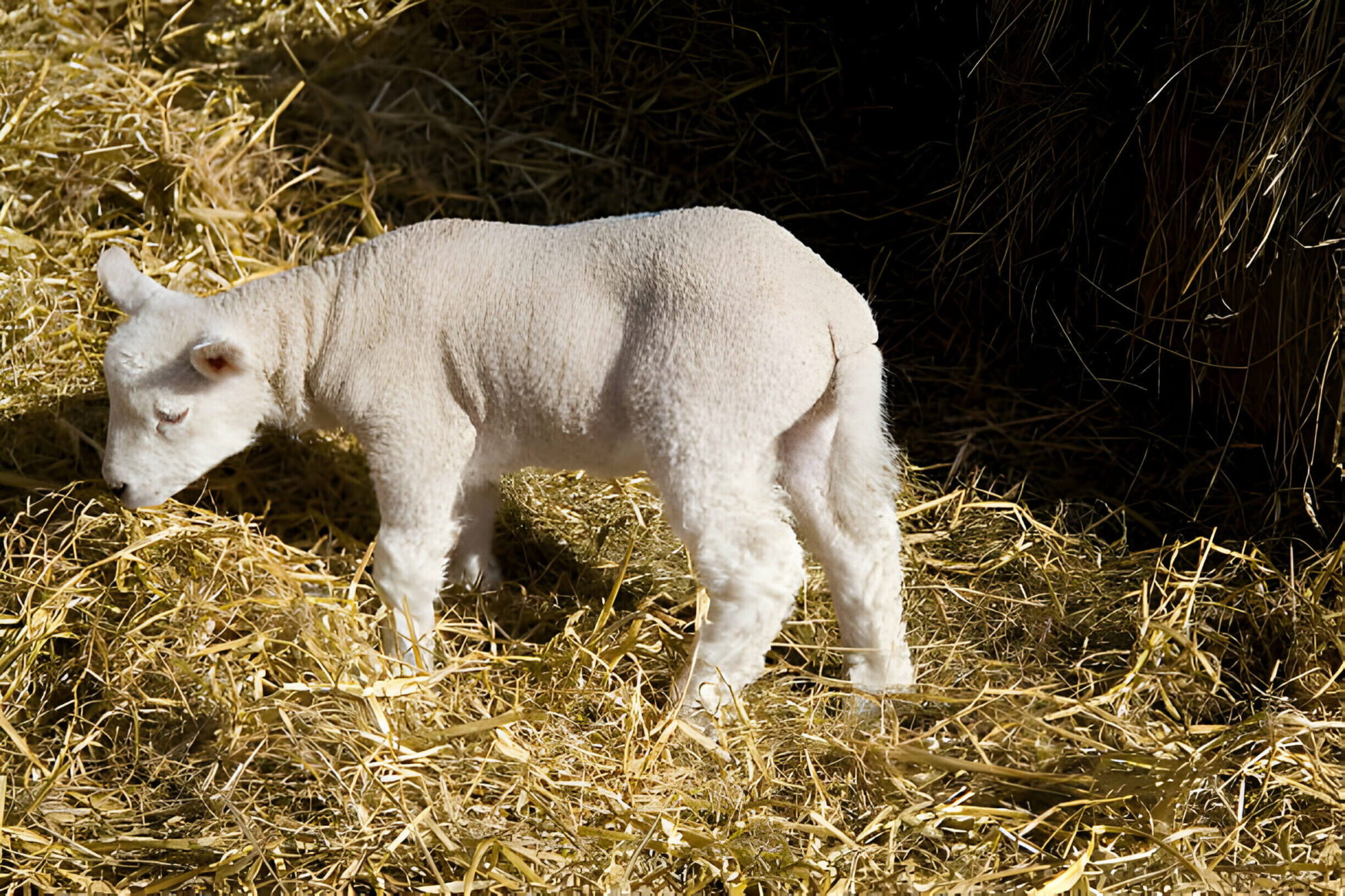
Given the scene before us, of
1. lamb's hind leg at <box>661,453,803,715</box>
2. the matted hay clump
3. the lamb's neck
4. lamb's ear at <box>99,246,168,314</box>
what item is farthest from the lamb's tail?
lamb's ear at <box>99,246,168,314</box>

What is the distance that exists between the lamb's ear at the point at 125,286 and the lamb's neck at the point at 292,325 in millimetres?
245

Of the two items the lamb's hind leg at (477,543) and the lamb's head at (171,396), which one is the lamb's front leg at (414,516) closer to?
the lamb's hind leg at (477,543)

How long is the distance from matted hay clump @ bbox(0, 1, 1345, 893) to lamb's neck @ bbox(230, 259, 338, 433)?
49cm

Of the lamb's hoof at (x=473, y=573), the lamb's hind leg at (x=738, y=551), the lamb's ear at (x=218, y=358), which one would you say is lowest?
the lamb's hoof at (x=473, y=573)

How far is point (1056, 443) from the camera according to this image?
381 centimetres

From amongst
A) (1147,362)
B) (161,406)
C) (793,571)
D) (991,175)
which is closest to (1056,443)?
(1147,362)

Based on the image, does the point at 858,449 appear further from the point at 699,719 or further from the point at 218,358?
the point at 218,358

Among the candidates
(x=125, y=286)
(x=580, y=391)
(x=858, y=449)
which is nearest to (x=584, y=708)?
→ (x=580, y=391)

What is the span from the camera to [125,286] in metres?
3.08

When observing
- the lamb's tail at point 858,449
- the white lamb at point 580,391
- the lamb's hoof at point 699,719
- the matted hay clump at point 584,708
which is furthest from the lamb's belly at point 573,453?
the lamb's hoof at point 699,719

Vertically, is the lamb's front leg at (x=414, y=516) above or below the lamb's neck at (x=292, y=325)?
below

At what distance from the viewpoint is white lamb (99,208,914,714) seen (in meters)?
2.67

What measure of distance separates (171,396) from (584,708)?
1.35 meters

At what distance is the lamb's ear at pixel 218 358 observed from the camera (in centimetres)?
276
